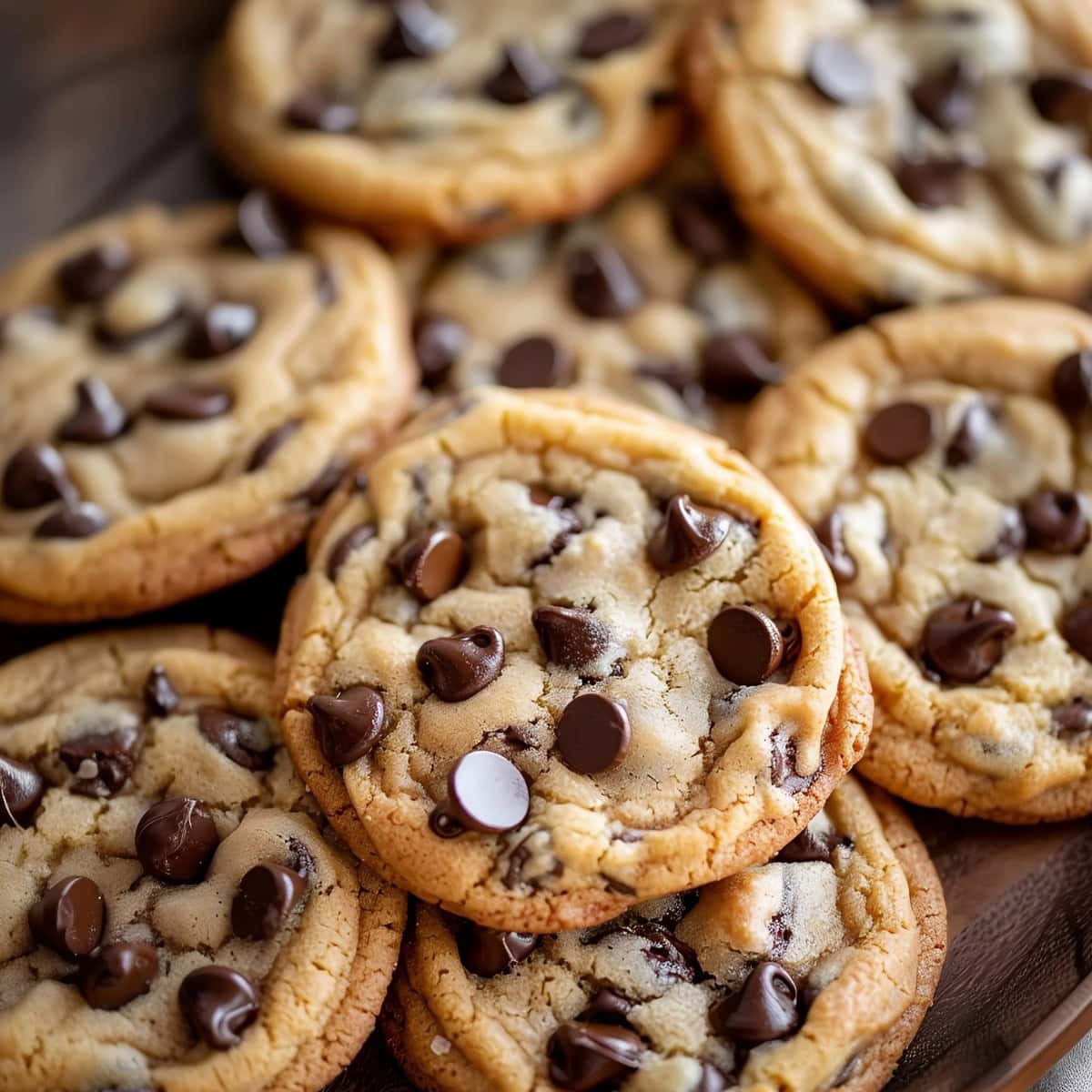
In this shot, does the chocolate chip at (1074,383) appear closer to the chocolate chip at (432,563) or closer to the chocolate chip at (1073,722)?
the chocolate chip at (1073,722)

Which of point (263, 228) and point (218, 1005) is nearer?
point (218, 1005)

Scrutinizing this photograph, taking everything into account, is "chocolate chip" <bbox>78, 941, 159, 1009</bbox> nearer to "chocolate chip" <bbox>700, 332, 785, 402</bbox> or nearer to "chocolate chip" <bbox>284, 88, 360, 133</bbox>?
"chocolate chip" <bbox>700, 332, 785, 402</bbox>

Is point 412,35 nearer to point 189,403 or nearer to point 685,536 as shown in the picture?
point 189,403

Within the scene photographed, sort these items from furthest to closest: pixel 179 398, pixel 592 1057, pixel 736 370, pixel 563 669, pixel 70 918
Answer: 1. pixel 736 370
2. pixel 179 398
3. pixel 563 669
4. pixel 70 918
5. pixel 592 1057

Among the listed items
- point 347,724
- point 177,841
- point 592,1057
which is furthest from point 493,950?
point 177,841

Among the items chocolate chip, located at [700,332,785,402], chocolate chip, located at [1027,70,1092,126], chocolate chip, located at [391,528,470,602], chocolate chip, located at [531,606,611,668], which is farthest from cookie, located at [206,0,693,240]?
chocolate chip, located at [531,606,611,668]
